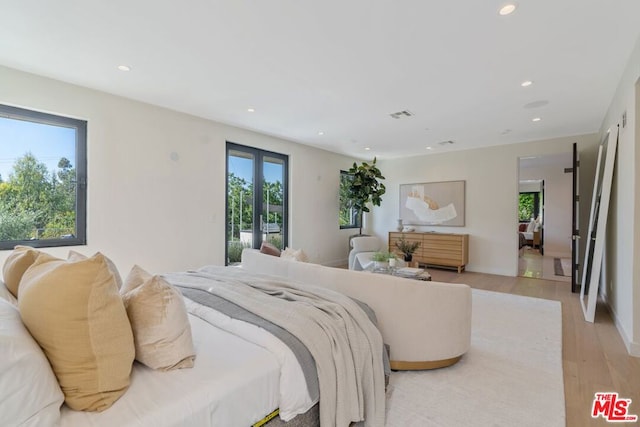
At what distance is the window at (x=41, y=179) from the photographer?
314 cm

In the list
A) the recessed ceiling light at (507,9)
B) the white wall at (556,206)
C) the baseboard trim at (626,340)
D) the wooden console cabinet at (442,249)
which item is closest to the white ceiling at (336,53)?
the recessed ceiling light at (507,9)

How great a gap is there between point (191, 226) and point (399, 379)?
137 inches

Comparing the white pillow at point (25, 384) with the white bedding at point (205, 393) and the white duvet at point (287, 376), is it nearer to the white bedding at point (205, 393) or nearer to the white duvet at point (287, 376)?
the white bedding at point (205, 393)

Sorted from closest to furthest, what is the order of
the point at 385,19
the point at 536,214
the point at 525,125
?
the point at 385,19 → the point at 525,125 → the point at 536,214

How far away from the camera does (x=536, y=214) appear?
1134 centimetres

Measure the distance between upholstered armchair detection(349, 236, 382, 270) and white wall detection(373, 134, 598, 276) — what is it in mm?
1872

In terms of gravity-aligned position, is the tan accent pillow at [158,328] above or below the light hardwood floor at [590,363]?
above

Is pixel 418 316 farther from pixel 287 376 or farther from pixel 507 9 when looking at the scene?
pixel 507 9

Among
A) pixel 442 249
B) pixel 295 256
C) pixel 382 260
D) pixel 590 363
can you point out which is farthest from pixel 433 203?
pixel 590 363

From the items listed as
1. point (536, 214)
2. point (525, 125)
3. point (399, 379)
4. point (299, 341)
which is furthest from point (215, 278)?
point (536, 214)

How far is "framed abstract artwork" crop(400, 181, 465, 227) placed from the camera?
6820 mm

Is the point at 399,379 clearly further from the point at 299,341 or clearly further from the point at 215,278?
the point at 215,278

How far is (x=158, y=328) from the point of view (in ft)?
4.43

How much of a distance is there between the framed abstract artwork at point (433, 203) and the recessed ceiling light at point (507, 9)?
4979 mm
